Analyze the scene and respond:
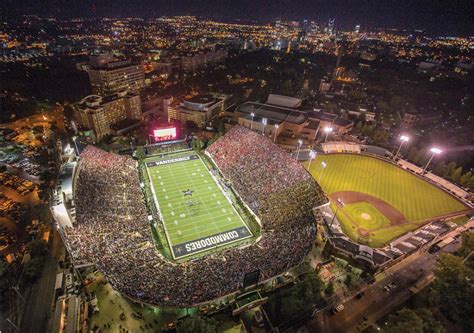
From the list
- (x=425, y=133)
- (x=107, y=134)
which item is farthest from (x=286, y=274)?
(x=425, y=133)

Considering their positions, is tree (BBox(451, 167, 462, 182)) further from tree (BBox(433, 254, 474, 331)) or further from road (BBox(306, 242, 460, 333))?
tree (BBox(433, 254, 474, 331))

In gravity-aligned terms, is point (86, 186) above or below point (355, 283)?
above

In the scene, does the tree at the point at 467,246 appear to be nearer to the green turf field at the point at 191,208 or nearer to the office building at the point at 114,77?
the green turf field at the point at 191,208

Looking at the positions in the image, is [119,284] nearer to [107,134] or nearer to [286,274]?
[286,274]

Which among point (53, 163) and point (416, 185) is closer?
point (416, 185)

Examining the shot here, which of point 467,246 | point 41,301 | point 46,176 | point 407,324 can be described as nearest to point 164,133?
point 46,176

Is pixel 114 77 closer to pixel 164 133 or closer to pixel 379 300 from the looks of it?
pixel 164 133

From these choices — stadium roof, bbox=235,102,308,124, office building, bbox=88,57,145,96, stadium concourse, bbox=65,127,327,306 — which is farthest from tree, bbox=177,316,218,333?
office building, bbox=88,57,145,96
